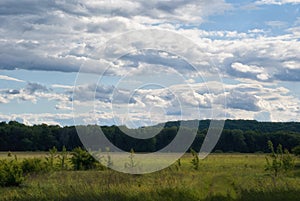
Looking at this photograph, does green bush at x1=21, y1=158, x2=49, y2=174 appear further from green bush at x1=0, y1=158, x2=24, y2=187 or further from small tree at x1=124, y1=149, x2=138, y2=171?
small tree at x1=124, y1=149, x2=138, y2=171

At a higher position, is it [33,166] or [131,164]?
[131,164]

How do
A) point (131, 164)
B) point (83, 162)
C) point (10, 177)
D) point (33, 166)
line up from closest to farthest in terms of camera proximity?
point (10, 177) → point (131, 164) → point (33, 166) → point (83, 162)

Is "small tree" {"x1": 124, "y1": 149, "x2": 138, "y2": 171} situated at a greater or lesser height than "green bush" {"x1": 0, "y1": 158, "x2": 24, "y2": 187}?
greater

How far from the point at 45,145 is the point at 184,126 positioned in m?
65.7

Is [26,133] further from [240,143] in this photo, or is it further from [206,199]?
[206,199]

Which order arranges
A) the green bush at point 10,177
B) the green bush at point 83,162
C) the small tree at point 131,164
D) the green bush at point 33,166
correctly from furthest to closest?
1. the green bush at point 83,162
2. the green bush at point 33,166
3. the small tree at point 131,164
4. the green bush at point 10,177

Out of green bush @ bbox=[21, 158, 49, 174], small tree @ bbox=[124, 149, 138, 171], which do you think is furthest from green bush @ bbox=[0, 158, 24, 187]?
small tree @ bbox=[124, 149, 138, 171]

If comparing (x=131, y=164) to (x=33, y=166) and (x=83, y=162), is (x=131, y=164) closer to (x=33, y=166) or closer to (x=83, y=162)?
(x=33, y=166)

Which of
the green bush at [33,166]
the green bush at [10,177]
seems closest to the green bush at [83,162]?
the green bush at [33,166]

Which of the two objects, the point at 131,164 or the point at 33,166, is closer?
the point at 131,164

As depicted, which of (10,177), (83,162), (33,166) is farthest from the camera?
(83,162)

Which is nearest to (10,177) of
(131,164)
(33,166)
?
(33,166)

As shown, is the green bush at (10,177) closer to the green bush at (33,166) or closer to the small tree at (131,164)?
the green bush at (33,166)

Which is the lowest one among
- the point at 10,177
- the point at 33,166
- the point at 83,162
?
the point at 10,177
